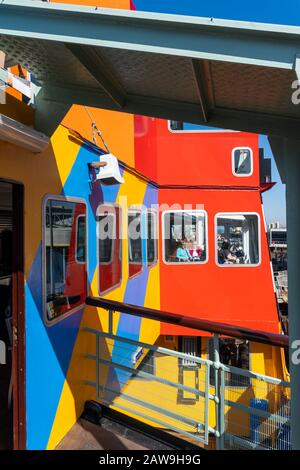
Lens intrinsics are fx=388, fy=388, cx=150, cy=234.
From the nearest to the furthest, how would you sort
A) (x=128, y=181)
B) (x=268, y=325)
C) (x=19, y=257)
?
1. (x=19, y=257)
2. (x=128, y=181)
3. (x=268, y=325)

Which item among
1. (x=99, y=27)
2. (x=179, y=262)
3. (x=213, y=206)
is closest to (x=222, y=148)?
(x=213, y=206)

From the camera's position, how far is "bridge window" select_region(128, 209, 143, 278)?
17.2 feet

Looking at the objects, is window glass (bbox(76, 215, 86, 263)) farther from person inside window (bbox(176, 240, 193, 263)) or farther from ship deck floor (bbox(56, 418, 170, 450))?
person inside window (bbox(176, 240, 193, 263))

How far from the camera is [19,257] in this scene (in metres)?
2.35

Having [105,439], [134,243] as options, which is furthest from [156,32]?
[134,243]

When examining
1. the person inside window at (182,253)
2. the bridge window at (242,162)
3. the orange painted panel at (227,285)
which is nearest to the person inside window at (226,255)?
the orange painted panel at (227,285)

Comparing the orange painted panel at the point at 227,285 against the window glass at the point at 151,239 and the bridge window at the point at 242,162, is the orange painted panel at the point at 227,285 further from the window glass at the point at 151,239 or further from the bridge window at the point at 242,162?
the window glass at the point at 151,239

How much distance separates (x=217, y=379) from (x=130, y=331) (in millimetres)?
2615

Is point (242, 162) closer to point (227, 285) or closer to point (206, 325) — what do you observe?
point (227, 285)

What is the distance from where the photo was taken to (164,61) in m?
1.51

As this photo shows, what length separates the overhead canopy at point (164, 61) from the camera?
1.26 m

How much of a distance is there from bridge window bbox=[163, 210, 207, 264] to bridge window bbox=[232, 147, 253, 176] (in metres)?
0.97

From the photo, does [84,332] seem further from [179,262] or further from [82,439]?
[179,262]

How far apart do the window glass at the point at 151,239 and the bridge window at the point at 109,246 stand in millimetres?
1706
